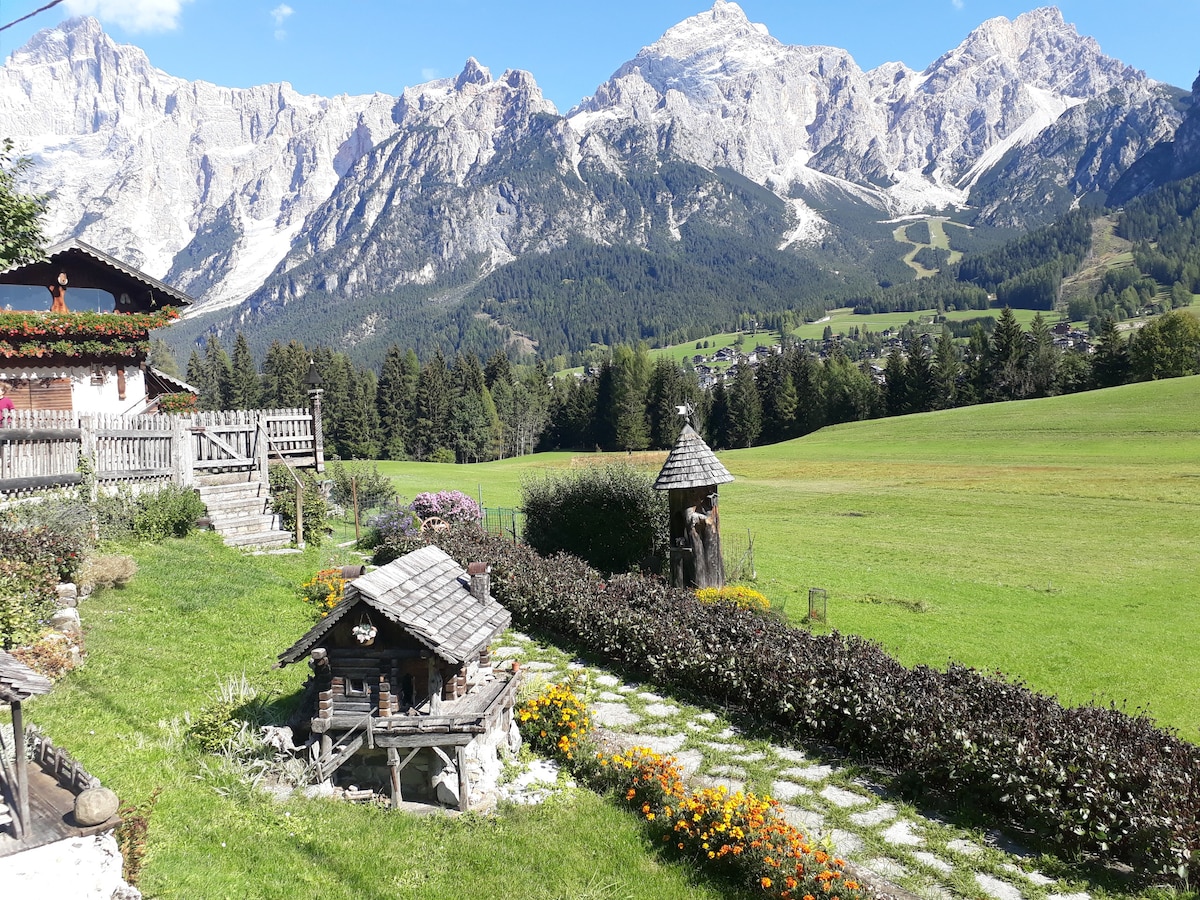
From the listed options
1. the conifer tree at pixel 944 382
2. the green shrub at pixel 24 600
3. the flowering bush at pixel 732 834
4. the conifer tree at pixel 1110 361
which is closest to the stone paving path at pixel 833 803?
the flowering bush at pixel 732 834

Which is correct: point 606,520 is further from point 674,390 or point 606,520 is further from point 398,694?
point 674,390

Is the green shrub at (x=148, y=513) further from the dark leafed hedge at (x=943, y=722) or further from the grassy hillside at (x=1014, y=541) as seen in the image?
the grassy hillside at (x=1014, y=541)

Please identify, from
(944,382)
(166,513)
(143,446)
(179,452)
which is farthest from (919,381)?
(166,513)

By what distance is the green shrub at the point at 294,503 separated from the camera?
22859 mm

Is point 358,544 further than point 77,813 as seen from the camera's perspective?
Yes

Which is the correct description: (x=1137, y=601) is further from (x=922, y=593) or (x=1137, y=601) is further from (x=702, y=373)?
(x=702, y=373)

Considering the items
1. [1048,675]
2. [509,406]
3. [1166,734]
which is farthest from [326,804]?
[509,406]

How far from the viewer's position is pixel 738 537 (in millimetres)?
27453

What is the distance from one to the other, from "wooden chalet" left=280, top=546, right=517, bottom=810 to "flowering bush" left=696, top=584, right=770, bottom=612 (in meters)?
7.21

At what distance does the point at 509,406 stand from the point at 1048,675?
316 feet

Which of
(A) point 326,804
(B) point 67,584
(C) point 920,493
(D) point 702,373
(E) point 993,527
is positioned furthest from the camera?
(D) point 702,373

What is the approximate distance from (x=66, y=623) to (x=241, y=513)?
10.6m

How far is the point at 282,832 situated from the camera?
7828 millimetres

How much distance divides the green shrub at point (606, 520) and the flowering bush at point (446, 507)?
275 cm
